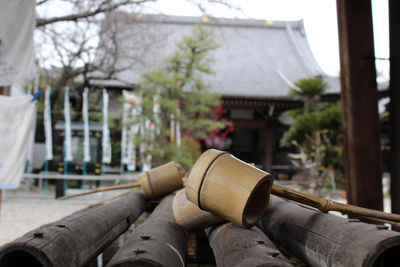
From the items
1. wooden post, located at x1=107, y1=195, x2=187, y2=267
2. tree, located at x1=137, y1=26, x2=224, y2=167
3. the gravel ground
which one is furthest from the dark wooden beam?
wooden post, located at x1=107, y1=195, x2=187, y2=267

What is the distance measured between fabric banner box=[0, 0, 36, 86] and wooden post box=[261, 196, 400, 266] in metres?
2.38

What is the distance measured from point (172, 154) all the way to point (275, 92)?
6.82m

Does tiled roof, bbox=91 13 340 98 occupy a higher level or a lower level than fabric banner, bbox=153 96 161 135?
higher

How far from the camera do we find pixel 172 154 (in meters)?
9.40

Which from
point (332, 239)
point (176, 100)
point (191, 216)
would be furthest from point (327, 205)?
point (176, 100)

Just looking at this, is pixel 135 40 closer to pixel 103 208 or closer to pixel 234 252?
pixel 103 208

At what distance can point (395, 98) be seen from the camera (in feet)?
9.48

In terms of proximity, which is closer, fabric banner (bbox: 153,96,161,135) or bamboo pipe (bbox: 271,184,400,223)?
bamboo pipe (bbox: 271,184,400,223)

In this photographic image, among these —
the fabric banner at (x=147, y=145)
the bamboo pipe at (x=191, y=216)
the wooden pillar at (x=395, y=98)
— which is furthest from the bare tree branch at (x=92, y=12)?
the bamboo pipe at (x=191, y=216)

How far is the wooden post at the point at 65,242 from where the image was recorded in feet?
4.25

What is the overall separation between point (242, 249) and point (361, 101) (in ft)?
6.49

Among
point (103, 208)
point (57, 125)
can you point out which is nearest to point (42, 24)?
point (57, 125)

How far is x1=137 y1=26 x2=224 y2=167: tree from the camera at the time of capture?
9.31m

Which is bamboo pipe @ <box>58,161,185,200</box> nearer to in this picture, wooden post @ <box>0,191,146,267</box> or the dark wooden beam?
wooden post @ <box>0,191,146,267</box>
